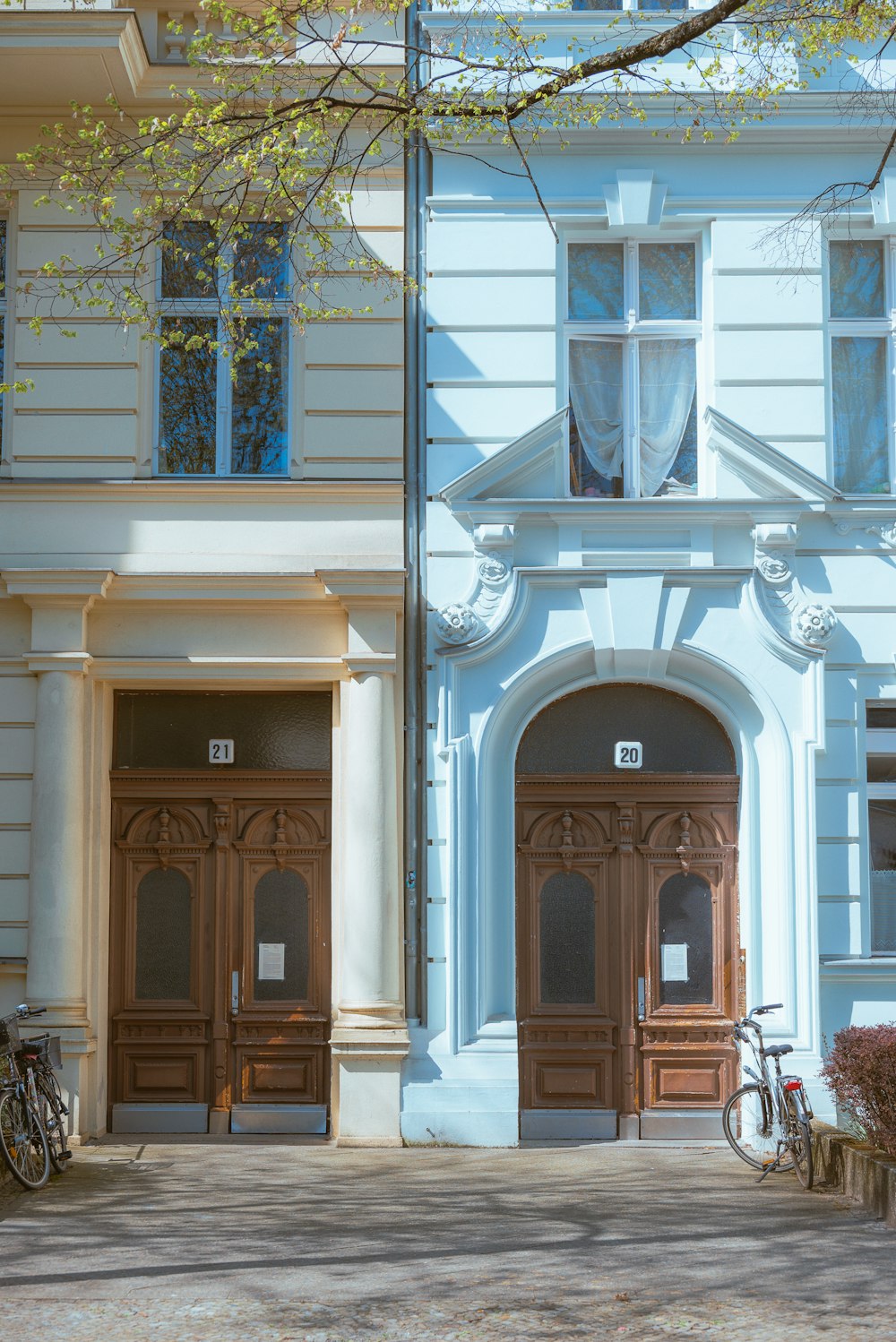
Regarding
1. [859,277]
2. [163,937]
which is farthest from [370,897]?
[859,277]

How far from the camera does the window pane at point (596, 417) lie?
12172mm

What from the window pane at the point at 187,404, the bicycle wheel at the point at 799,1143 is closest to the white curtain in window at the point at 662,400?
the window pane at the point at 187,404

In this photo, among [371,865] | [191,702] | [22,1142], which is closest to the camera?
[22,1142]

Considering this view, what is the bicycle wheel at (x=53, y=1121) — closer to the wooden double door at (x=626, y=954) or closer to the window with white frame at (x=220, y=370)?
the wooden double door at (x=626, y=954)

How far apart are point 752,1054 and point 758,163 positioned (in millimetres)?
6652

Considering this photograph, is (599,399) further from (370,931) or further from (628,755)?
(370,931)

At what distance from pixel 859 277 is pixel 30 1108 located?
8511mm

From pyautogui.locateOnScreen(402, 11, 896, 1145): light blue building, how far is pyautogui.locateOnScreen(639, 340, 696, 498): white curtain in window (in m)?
0.03

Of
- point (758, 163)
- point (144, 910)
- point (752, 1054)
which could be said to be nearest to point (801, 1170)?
point (752, 1054)

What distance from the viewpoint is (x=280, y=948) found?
12078mm

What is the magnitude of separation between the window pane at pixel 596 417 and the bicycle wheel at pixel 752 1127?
454 cm

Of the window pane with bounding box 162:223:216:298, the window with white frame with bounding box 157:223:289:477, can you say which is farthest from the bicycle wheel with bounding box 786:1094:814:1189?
the window pane with bounding box 162:223:216:298

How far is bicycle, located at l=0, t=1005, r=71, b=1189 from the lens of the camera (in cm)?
961

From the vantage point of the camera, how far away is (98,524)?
38.9ft
